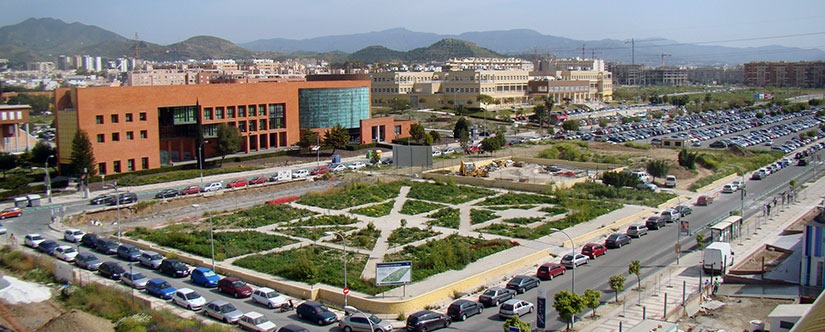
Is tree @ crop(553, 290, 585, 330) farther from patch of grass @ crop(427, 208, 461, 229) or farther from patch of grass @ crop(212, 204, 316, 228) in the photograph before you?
patch of grass @ crop(212, 204, 316, 228)

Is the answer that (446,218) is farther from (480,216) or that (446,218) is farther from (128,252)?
(128,252)

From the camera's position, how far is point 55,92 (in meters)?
39.6

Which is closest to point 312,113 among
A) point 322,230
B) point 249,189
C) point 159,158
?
point 159,158

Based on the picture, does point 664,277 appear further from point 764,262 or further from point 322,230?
point 322,230

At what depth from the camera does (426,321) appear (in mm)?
16219

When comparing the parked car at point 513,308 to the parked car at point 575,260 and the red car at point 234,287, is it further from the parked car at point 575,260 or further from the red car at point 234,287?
the red car at point 234,287

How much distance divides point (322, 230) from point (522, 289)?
9669mm

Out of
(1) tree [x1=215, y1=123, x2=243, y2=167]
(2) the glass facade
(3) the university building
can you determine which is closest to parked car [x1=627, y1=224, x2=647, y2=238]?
(3) the university building

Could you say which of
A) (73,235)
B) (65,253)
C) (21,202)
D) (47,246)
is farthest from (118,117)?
(65,253)

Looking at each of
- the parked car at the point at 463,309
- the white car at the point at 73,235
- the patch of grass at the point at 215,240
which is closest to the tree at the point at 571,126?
the patch of grass at the point at 215,240

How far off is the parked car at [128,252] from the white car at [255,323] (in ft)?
24.4

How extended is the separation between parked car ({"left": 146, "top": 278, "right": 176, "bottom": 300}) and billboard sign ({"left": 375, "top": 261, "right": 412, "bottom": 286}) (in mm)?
5683

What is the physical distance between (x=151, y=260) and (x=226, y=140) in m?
21.9

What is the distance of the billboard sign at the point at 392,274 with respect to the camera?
60.7 feet
